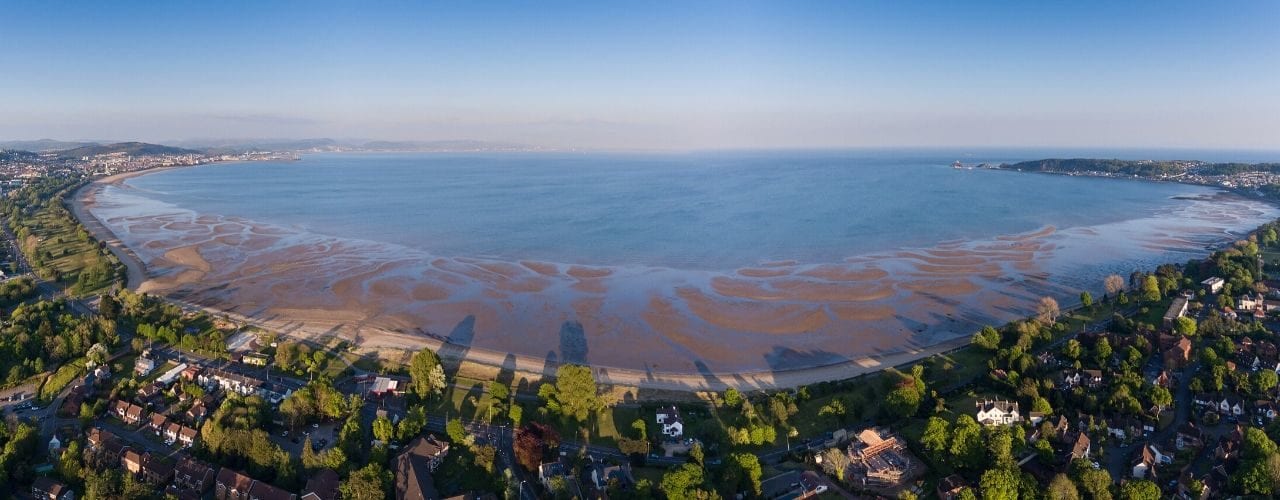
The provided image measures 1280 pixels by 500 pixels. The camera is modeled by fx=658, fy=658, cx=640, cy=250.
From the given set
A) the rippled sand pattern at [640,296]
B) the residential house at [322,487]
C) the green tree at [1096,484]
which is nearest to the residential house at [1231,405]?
the green tree at [1096,484]


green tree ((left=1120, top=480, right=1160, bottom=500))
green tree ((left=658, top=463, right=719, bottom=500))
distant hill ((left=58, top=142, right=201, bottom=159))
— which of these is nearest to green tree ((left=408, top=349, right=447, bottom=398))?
green tree ((left=658, top=463, right=719, bottom=500))

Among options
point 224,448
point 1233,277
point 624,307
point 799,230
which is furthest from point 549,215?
point 1233,277

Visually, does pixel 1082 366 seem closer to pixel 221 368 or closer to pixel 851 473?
pixel 851 473

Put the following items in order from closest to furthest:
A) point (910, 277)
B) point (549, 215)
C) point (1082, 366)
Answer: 1. point (1082, 366)
2. point (910, 277)
3. point (549, 215)

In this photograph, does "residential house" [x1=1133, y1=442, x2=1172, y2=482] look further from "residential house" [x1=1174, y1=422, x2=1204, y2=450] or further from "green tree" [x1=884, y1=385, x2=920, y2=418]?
"green tree" [x1=884, y1=385, x2=920, y2=418]

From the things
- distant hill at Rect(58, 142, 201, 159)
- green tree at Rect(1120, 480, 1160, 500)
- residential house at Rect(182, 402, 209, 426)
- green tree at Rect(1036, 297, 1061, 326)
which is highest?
distant hill at Rect(58, 142, 201, 159)

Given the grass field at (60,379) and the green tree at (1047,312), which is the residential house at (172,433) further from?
the green tree at (1047,312)
